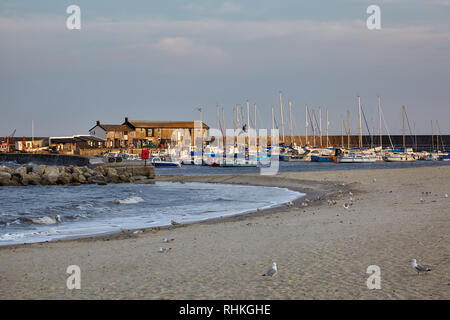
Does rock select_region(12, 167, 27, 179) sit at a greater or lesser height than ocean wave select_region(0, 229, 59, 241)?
greater

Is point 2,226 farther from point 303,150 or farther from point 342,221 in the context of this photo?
point 303,150

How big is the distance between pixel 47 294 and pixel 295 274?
4428 millimetres

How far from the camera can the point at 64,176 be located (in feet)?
147

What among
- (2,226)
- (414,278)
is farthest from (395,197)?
(2,226)

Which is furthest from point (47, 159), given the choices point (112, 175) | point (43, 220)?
point (43, 220)

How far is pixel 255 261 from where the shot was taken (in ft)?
34.1

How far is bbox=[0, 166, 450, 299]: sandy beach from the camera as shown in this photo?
8117 millimetres

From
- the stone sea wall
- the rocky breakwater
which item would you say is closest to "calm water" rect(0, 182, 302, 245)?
the rocky breakwater

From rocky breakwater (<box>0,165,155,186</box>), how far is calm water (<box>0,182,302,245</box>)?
36.1 feet

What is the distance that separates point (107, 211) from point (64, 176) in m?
22.9

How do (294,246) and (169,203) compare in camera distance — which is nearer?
(294,246)

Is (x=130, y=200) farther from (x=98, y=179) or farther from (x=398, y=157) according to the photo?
(x=398, y=157)

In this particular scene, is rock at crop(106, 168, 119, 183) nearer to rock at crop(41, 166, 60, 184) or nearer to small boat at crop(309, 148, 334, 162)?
rock at crop(41, 166, 60, 184)

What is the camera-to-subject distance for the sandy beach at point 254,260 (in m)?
8.12
